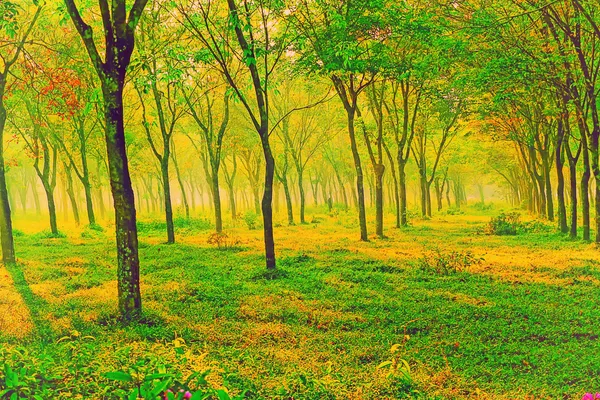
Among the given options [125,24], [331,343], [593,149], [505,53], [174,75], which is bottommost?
[331,343]

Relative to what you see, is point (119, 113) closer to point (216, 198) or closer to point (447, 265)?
point (447, 265)

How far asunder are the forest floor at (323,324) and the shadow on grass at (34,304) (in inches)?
2.1

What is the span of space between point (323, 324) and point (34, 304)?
22.6 feet

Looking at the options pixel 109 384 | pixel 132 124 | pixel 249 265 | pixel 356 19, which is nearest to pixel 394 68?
pixel 356 19

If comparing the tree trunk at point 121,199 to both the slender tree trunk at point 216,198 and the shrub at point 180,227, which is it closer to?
the slender tree trunk at point 216,198

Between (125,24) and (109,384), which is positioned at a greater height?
(125,24)

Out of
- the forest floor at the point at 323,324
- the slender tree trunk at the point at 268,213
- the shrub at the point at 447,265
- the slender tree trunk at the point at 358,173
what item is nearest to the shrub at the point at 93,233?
the forest floor at the point at 323,324

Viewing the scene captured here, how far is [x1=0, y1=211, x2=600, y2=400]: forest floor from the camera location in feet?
17.1

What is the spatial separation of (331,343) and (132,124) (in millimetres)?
29287

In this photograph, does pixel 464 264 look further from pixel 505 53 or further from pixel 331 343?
pixel 505 53

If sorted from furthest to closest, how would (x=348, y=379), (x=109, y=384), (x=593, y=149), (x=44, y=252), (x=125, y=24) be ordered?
(x=44, y=252) < (x=593, y=149) < (x=125, y=24) < (x=348, y=379) < (x=109, y=384)

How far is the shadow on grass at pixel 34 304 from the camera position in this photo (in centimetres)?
729

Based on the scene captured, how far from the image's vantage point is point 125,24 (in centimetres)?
771

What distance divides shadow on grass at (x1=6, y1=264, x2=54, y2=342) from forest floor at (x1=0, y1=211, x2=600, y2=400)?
0.05 metres
